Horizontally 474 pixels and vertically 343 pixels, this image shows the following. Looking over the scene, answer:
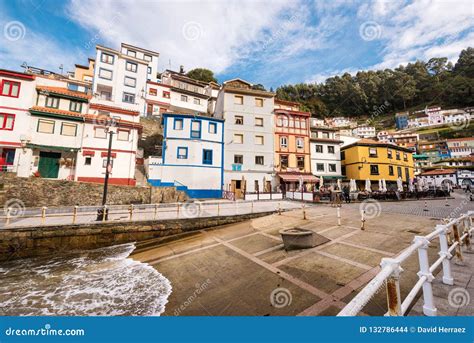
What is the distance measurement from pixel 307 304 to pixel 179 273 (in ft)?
14.7

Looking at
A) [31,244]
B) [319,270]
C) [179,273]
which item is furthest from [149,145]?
[319,270]

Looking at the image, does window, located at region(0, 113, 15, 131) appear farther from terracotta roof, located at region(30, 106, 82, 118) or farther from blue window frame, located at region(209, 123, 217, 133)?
blue window frame, located at region(209, 123, 217, 133)

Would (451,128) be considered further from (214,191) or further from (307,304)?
(307,304)

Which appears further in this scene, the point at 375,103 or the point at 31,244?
the point at 375,103

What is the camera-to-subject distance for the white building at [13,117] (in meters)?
18.5

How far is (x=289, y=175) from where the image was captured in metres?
28.1

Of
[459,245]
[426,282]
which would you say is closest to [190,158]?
[459,245]

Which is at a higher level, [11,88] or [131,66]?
[131,66]

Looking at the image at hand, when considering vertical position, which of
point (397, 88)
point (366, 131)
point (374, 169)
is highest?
point (397, 88)

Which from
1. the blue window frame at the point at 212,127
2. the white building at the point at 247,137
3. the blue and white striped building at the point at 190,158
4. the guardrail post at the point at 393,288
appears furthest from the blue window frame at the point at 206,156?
the guardrail post at the point at 393,288

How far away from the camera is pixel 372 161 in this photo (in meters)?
31.4

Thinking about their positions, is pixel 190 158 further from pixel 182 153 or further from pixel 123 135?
pixel 123 135

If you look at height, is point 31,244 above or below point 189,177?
below

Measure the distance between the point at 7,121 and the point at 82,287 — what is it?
23367mm
